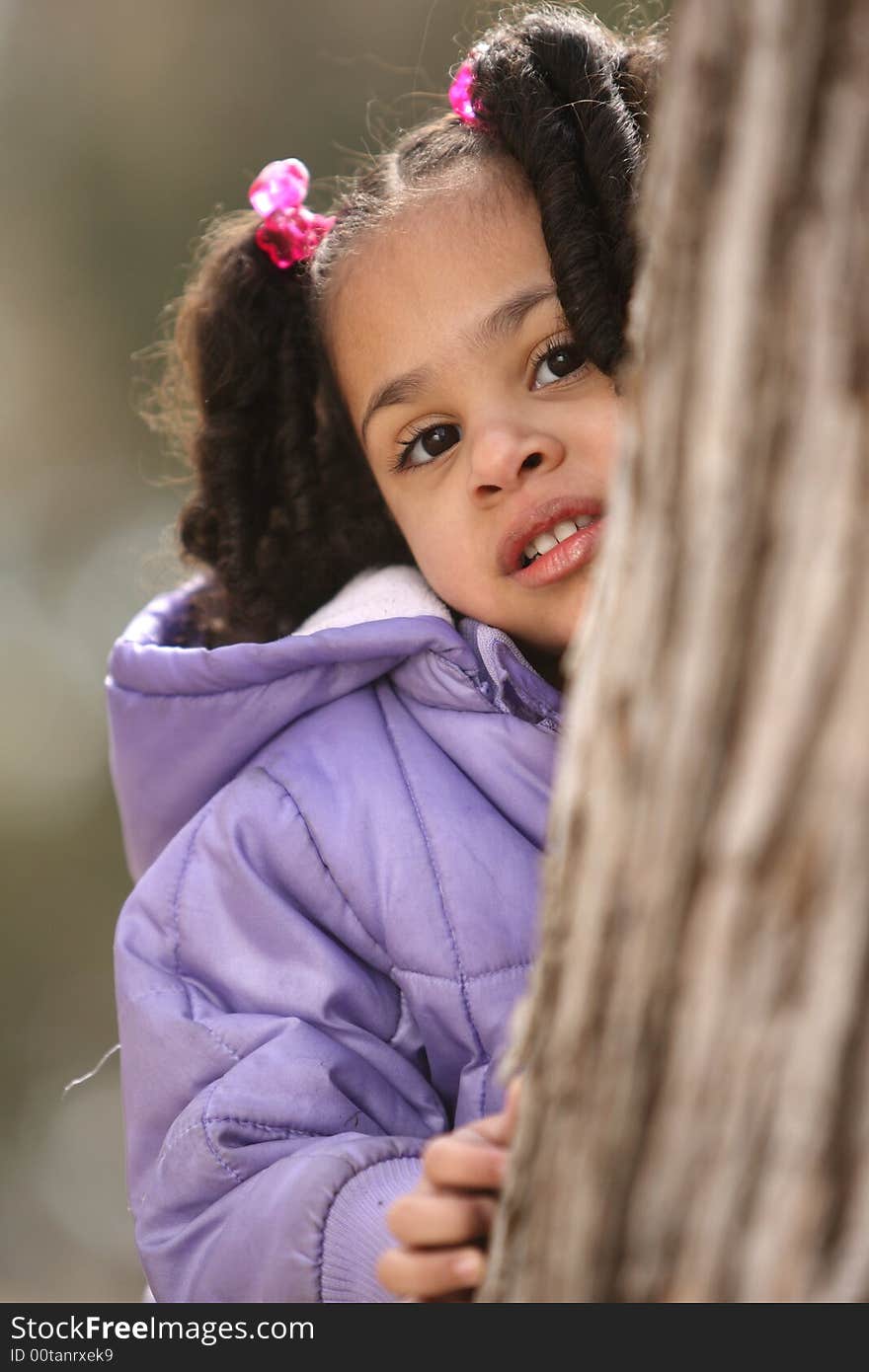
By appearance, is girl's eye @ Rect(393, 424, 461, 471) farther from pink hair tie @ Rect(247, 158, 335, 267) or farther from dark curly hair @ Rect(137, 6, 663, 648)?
pink hair tie @ Rect(247, 158, 335, 267)

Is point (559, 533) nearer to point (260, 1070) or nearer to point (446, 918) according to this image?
point (446, 918)

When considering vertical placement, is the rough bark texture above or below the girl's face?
below

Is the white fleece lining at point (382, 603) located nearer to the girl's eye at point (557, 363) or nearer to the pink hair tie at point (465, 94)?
the girl's eye at point (557, 363)

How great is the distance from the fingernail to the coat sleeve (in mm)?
360

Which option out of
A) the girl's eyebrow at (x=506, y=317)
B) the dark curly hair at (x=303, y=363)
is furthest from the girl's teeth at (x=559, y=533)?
the dark curly hair at (x=303, y=363)

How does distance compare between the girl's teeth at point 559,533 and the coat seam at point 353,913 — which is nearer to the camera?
the coat seam at point 353,913

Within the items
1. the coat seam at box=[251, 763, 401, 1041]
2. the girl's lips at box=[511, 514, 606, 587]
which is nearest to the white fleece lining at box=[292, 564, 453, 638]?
the girl's lips at box=[511, 514, 606, 587]

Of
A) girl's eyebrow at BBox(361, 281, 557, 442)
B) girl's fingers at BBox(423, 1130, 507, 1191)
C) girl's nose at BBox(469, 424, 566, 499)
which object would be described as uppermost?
girl's eyebrow at BBox(361, 281, 557, 442)

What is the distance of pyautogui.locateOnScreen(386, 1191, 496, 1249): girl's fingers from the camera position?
0.77 m

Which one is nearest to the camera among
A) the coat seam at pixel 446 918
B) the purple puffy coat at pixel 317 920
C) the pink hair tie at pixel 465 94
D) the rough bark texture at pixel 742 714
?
the rough bark texture at pixel 742 714

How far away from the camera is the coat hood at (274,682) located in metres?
1.58

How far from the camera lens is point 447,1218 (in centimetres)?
78

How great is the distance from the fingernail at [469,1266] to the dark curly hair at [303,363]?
1.25 metres
